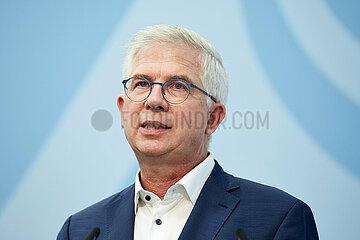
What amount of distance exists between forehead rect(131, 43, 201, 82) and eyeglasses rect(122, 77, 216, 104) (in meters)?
0.03

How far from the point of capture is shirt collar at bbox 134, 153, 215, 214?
187 centimetres

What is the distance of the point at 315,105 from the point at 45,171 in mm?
1715

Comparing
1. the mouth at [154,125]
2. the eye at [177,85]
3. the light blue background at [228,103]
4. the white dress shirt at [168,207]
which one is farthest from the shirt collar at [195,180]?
the light blue background at [228,103]

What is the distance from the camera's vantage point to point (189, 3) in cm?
283

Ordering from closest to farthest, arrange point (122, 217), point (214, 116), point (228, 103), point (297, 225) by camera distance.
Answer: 1. point (297, 225)
2. point (122, 217)
3. point (214, 116)
4. point (228, 103)

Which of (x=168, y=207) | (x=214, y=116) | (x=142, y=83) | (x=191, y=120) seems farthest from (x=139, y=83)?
(x=168, y=207)

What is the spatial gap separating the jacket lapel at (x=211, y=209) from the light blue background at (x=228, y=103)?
73 cm

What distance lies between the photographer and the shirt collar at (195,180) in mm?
1867

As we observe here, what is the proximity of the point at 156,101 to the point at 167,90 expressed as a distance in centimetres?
8

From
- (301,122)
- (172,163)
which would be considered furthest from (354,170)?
(172,163)

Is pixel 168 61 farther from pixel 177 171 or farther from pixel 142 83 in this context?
pixel 177 171

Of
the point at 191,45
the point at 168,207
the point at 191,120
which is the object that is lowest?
the point at 168,207

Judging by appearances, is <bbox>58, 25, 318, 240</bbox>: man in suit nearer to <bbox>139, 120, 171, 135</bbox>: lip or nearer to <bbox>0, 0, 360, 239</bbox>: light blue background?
<bbox>139, 120, 171, 135</bbox>: lip

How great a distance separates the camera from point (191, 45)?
196cm
